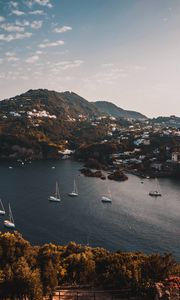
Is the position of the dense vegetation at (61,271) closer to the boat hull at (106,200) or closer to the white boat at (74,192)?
the boat hull at (106,200)

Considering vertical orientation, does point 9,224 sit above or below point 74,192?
below

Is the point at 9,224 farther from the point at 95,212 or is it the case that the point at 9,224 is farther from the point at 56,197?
the point at 56,197

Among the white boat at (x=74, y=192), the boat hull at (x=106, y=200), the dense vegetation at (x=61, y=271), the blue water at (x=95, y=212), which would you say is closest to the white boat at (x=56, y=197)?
the blue water at (x=95, y=212)

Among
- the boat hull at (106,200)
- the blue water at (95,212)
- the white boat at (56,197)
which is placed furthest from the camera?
the boat hull at (106,200)

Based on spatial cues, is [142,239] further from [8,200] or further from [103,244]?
[8,200]

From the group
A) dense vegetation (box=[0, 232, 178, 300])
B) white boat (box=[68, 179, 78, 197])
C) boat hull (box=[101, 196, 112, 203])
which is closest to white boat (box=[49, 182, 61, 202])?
white boat (box=[68, 179, 78, 197])

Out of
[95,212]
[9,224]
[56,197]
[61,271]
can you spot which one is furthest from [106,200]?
[61,271]
